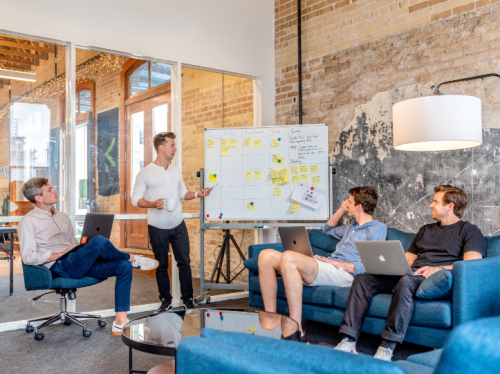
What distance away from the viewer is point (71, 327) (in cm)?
387

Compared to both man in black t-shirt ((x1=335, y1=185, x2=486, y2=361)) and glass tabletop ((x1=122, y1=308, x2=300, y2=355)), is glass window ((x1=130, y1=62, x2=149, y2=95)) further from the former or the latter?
man in black t-shirt ((x1=335, y1=185, x2=486, y2=361))

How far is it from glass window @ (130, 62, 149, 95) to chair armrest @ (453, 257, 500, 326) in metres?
3.43

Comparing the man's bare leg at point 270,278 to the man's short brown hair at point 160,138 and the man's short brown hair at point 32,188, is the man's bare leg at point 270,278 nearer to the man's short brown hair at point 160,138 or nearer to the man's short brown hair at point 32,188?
the man's short brown hair at point 160,138

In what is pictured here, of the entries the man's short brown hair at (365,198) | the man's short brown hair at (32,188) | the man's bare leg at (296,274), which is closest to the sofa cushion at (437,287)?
the man's bare leg at (296,274)

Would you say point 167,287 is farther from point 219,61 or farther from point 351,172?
point 219,61

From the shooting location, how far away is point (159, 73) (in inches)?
193

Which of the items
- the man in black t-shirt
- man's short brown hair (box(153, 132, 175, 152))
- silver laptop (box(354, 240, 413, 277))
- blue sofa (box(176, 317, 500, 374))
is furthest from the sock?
man's short brown hair (box(153, 132, 175, 152))

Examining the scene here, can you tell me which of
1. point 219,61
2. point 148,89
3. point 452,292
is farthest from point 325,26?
point 452,292

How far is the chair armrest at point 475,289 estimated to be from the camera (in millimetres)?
2672

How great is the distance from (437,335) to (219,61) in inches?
144

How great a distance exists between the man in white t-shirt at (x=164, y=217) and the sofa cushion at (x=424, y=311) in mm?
2021

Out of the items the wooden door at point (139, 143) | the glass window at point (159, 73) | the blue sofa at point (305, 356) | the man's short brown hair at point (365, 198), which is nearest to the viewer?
the blue sofa at point (305, 356)

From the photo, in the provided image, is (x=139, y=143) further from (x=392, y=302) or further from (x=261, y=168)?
(x=392, y=302)

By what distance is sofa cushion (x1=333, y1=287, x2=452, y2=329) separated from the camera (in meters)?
2.76
